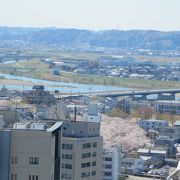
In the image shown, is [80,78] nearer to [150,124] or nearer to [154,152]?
[150,124]

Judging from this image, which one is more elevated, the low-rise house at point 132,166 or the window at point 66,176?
the window at point 66,176

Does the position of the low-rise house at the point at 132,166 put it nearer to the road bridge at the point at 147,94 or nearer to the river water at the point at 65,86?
the road bridge at the point at 147,94

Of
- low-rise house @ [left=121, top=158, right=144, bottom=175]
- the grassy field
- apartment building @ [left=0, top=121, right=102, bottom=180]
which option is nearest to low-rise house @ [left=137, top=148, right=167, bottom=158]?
low-rise house @ [left=121, top=158, right=144, bottom=175]

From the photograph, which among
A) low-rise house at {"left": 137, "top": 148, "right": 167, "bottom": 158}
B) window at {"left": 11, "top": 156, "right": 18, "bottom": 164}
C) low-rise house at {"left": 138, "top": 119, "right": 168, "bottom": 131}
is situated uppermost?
window at {"left": 11, "top": 156, "right": 18, "bottom": 164}

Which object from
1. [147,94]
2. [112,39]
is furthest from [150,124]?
[112,39]

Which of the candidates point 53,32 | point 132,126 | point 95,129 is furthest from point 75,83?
point 53,32

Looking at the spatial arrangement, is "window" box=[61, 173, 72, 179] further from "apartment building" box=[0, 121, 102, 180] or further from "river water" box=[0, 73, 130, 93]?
"river water" box=[0, 73, 130, 93]

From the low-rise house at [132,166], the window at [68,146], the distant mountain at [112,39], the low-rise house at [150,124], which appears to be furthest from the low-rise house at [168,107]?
the distant mountain at [112,39]
